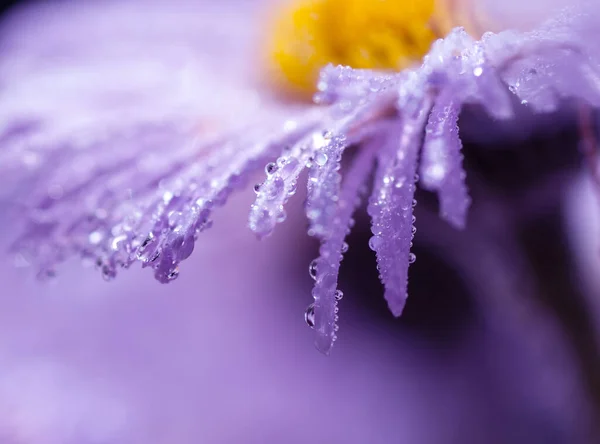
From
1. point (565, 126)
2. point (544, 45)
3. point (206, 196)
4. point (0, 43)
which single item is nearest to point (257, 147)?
point (206, 196)

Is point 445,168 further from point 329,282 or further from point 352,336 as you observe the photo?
point 352,336

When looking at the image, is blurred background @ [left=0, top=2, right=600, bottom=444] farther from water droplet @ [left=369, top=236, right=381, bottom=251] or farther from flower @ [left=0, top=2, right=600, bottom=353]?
water droplet @ [left=369, top=236, right=381, bottom=251]

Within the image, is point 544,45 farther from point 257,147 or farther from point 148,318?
point 148,318

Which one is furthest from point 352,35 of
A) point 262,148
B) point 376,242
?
point 376,242

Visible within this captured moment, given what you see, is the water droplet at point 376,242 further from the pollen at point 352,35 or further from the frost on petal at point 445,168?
the pollen at point 352,35

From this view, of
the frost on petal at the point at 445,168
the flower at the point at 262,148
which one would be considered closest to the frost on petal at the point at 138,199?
the flower at the point at 262,148

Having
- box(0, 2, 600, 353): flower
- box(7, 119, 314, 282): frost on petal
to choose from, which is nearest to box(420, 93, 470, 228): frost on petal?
box(0, 2, 600, 353): flower

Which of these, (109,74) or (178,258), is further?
(109,74)
